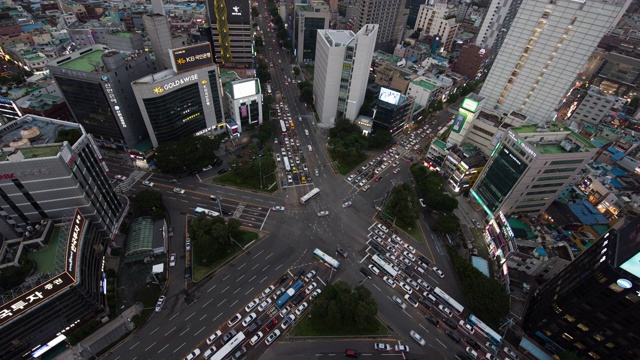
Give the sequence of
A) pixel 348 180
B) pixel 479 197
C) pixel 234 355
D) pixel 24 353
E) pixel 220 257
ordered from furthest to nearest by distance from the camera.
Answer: pixel 348 180
pixel 479 197
pixel 220 257
pixel 234 355
pixel 24 353

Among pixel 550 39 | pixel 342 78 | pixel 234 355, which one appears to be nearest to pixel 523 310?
pixel 234 355

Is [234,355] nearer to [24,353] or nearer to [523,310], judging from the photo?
[24,353]

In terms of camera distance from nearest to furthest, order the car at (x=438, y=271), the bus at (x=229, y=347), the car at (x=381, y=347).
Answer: the bus at (x=229, y=347) → the car at (x=381, y=347) → the car at (x=438, y=271)

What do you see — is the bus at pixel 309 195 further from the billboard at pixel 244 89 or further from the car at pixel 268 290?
the billboard at pixel 244 89

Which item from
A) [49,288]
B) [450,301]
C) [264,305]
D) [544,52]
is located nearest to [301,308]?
[264,305]

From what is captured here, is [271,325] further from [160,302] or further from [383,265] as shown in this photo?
[383,265]

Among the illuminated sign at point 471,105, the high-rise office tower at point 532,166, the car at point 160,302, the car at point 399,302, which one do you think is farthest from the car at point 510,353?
the car at point 160,302
